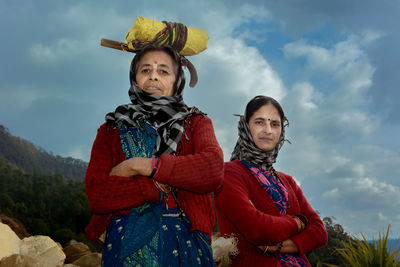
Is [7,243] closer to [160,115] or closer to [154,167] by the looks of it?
[160,115]

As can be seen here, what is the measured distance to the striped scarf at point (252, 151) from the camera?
3447 millimetres

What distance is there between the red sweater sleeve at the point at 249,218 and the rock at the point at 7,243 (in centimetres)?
354

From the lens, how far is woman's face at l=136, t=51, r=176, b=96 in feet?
8.50

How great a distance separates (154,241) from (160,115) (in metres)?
0.80

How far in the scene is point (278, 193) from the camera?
3.27 meters

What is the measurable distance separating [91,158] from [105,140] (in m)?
0.15

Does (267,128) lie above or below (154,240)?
above

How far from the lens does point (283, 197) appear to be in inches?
129

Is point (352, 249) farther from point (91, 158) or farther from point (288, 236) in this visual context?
point (91, 158)

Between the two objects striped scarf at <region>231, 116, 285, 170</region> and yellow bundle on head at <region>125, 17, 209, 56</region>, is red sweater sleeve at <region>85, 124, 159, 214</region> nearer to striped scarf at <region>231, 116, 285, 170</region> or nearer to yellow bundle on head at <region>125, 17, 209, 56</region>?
yellow bundle on head at <region>125, 17, 209, 56</region>

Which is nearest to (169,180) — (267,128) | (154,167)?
(154,167)

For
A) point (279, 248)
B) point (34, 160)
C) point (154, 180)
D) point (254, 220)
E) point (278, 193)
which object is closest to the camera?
point (154, 180)

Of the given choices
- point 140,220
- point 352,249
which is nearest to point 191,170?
point 140,220

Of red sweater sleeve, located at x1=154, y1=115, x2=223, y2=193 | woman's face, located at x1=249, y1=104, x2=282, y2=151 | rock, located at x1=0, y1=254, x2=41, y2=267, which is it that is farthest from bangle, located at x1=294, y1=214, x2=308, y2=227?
rock, located at x1=0, y1=254, x2=41, y2=267
